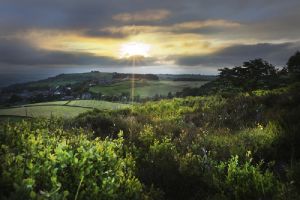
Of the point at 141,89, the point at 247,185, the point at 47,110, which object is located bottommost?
the point at 141,89

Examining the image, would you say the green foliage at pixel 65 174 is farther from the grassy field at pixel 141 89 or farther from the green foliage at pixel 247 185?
the grassy field at pixel 141 89

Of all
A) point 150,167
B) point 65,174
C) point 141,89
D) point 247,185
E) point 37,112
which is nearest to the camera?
point 65,174

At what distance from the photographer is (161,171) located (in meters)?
6.15

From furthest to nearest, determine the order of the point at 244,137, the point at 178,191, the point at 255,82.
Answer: the point at 255,82
the point at 244,137
the point at 178,191

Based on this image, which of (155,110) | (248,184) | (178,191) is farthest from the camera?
(155,110)

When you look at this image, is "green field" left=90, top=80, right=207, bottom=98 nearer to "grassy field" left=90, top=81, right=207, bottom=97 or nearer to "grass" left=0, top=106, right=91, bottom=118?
"grassy field" left=90, top=81, right=207, bottom=97

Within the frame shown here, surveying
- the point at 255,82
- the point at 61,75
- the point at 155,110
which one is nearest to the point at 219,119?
the point at 155,110

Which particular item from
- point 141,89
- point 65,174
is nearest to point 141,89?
point 141,89

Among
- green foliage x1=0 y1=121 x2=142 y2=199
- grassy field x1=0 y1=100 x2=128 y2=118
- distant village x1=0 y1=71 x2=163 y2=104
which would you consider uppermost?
green foliage x1=0 y1=121 x2=142 y2=199

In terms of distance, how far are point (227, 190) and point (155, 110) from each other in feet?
36.7

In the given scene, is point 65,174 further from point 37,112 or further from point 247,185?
point 37,112

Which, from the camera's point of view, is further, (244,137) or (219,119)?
(219,119)

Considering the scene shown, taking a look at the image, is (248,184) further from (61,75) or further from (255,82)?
(61,75)

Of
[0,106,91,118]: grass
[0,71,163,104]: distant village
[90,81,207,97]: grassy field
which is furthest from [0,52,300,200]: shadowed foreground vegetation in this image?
[90,81,207,97]: grassy field
